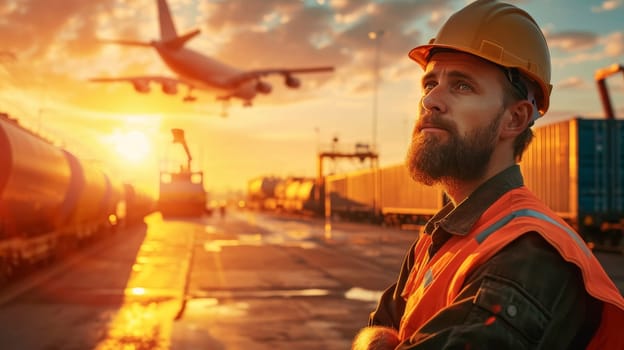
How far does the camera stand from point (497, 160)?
89.4 inches

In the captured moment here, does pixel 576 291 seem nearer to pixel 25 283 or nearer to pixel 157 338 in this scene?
pixel 157 338

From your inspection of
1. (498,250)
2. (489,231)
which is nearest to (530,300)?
(498,250)

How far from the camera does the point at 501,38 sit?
224 cm

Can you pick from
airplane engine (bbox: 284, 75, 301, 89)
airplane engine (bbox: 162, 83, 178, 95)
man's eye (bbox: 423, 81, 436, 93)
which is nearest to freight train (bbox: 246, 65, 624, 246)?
man's eye (bbox: 423, 81, 436, 93)

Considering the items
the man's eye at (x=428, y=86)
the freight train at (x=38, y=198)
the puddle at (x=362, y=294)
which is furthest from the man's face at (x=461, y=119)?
the freight train at (x=38, y=198)

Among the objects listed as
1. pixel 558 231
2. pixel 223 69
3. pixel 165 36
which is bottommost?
pixel 558 231

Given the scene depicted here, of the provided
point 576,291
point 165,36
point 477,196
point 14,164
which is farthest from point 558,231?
point 165,36

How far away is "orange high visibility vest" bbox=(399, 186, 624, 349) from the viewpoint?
1.80m

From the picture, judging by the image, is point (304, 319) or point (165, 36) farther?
point (165, 36)

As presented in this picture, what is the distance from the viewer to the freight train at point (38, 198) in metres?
14.8

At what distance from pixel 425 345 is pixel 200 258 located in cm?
2218

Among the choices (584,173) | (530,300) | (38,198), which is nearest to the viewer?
(530,300)

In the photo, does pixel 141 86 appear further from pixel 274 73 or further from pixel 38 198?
pixel 38 198

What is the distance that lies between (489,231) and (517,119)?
51 cm
